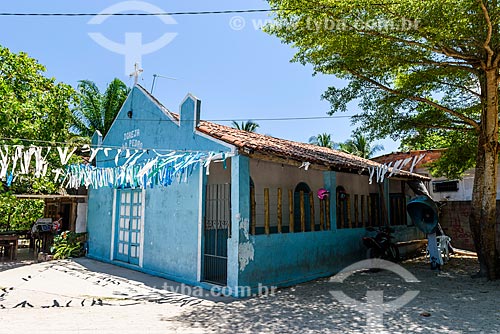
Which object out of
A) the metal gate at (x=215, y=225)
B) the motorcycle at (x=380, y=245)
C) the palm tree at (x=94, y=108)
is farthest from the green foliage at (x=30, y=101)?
the motorcycle at (x=380, y=245)

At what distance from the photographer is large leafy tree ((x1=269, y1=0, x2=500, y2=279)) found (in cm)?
705

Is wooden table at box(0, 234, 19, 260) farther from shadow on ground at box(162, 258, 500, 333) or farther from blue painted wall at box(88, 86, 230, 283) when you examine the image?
shadow on ground at box(162, 258, 500, 333)

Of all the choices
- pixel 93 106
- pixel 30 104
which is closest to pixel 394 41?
pixel 30 104

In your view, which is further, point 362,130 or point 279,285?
point 362,130

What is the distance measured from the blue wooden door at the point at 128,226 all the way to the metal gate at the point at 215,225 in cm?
250

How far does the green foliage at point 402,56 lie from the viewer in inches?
276

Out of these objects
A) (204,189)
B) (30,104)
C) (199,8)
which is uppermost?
(199,8)

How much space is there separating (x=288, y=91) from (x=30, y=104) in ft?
24.4

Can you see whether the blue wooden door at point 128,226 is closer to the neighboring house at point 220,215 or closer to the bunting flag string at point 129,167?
the neighboring house at point 220,215

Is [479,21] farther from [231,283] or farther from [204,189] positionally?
[231,283]

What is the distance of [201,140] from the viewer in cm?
807

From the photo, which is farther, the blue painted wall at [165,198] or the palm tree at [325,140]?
the palm tree at [325,140]

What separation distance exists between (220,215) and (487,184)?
6.16 meters

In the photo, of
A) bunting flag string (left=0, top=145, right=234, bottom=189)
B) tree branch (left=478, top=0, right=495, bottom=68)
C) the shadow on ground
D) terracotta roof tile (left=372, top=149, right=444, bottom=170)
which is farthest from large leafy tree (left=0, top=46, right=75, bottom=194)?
terracotta roof tile (left=372, top=149, right=444, bottom=170)
